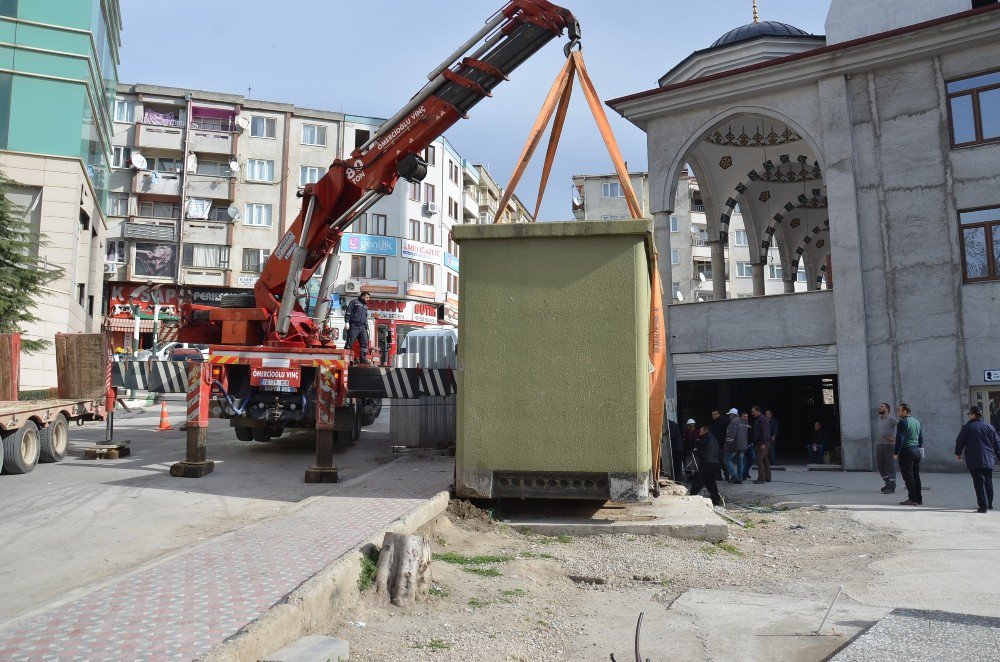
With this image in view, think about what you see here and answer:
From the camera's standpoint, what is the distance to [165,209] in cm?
4600

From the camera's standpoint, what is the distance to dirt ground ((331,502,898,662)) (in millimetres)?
4609

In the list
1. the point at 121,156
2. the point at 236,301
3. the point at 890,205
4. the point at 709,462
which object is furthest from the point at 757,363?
the point at 121,156

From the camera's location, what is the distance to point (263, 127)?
1828 inches

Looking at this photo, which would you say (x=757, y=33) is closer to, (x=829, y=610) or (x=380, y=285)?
(x=829, y=610)

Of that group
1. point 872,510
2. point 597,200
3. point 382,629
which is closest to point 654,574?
point 382,629

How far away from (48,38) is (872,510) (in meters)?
27.3

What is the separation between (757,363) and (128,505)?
13887 mm

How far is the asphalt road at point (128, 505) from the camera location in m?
6.26

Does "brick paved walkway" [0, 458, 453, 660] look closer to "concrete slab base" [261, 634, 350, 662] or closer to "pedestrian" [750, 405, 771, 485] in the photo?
"concrete slab base" [261, 634, 350, 662]

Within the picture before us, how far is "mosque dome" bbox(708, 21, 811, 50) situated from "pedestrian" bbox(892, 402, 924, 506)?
13.7 meters

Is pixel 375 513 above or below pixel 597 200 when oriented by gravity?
below

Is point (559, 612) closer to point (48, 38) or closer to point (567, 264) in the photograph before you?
point (567, 264)

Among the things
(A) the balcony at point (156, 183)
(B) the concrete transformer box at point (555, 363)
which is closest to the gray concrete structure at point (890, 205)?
(B) the concrete transformer box at point (555, 363)

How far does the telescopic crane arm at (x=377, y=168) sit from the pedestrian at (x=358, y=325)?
0.55 metres
